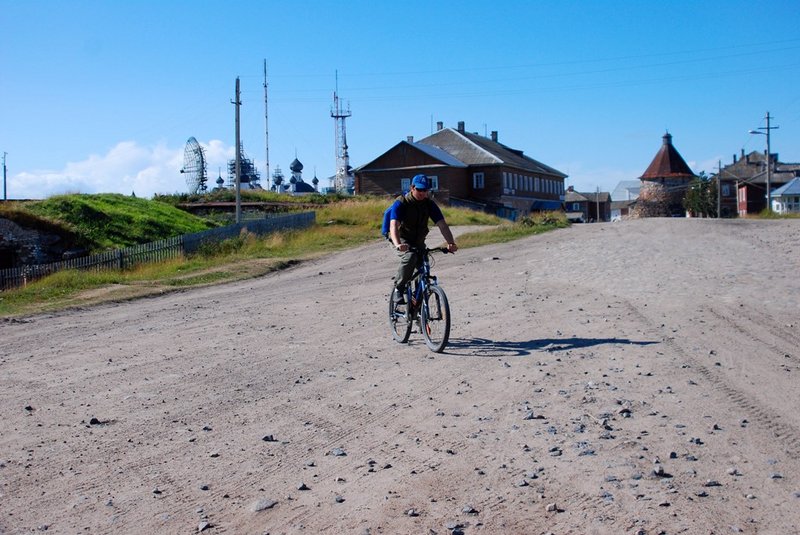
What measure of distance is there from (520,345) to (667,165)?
76.6 metres

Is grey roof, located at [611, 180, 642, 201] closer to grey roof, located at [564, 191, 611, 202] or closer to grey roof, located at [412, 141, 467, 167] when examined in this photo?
grey roof, located at [564, 191, 611, 202]

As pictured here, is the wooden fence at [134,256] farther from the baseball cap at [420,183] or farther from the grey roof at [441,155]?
the grey roof at [441,155]

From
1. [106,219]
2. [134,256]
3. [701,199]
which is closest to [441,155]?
[701,199]

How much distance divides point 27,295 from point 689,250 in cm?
1503

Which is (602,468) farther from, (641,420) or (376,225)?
(376,225)

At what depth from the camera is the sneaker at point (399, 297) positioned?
965 cm

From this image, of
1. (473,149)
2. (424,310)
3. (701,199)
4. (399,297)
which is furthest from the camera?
(701,199)

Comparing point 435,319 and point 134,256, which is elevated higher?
point 134,256

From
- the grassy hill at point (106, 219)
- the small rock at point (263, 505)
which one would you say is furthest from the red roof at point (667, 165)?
the small rock at point (263, 505)

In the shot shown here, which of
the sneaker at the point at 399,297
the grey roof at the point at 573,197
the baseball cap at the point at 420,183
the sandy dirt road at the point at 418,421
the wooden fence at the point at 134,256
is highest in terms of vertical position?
the grey roof at the point at 573,197

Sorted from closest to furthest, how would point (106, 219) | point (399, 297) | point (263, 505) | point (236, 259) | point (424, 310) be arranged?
point (263, 505) → point (424, 310) → point (399, 297) → point (236, 259) → point (106, 219)

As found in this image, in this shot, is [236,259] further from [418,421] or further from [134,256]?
[418,421]

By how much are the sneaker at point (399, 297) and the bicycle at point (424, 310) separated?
26 mm

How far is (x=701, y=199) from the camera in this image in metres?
74.6
